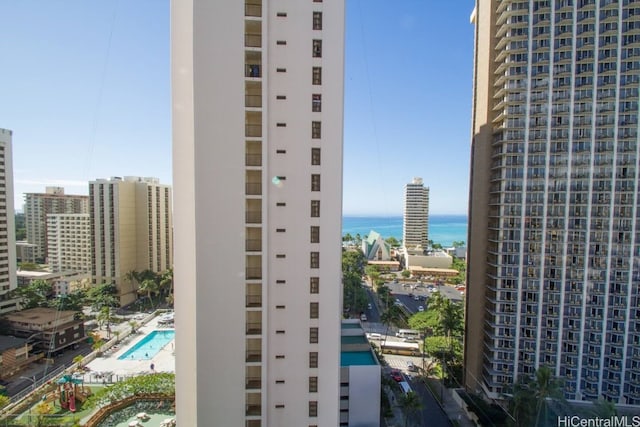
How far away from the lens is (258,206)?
649cm

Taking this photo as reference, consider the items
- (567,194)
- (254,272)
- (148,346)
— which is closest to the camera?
(254,272)

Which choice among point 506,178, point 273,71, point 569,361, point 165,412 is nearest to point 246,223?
point 273,71

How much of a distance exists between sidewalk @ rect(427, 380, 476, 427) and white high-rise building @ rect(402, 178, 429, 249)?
39.1m

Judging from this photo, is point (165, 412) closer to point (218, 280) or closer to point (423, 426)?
point (218, 280)

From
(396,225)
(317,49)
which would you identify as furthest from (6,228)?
(396,225)

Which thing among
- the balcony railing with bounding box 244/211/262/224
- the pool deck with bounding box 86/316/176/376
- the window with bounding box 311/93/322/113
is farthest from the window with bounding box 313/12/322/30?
the pool deck with bounding box 86/316/176/376

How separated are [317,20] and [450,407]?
1626 centimetres

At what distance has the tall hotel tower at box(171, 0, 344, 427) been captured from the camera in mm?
6020

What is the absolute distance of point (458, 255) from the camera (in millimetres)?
49688

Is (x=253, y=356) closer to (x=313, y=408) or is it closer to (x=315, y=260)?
(x=313, y=408)

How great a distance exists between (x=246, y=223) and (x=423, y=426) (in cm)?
1169

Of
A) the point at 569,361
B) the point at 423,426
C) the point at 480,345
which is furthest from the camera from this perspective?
the point at 480,345

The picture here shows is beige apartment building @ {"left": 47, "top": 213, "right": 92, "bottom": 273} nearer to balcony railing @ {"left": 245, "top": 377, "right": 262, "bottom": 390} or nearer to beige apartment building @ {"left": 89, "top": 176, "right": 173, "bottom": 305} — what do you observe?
beige apartment building @ {"left": 89, "top": 176, "right": 173, "bottom": 305}

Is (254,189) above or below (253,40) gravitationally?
below
